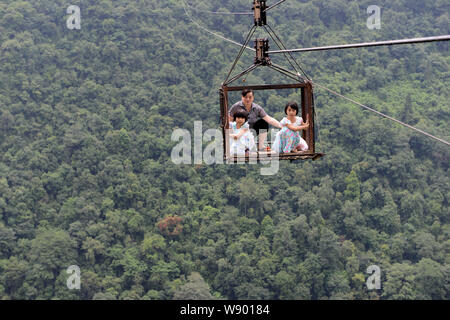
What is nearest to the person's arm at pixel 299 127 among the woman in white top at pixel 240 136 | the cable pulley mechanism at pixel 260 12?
the woman in white top at pixel 240 136

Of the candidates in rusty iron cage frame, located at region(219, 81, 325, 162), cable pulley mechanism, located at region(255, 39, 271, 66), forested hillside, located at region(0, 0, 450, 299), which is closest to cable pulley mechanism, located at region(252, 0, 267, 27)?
cable pulley mechanism, located at region(255, 39, 271, 66)

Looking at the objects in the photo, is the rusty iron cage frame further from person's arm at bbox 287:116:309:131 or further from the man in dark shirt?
the man in dark shirt

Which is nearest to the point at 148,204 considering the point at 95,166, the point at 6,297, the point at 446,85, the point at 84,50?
the point at 95,166

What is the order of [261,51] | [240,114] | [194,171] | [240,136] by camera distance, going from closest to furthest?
1. [261,51]
2. [240,136]
3. [240,114]
4. [194,171]

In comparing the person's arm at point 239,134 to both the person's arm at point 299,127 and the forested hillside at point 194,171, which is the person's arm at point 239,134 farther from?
the forested hillside at point 194,171

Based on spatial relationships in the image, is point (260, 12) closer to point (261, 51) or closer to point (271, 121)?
point (261, 51)

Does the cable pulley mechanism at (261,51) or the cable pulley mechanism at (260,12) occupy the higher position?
the cable pulley mechanism at (260,12)

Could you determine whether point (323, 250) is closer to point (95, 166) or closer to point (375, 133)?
point (375, 133)

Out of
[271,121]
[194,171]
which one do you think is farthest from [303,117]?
[194,171]
